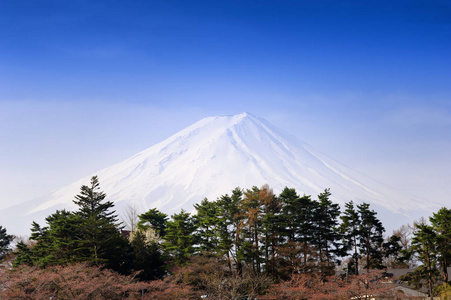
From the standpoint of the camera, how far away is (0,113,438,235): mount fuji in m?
130

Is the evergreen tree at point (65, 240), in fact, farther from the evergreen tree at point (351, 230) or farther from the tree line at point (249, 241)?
the evergreen tree at point (351, 230)

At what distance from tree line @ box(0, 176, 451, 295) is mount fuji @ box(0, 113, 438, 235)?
88.1 m

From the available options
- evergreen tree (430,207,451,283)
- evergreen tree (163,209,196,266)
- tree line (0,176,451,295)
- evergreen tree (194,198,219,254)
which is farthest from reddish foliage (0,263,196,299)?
evergreen tree (430,207,451,283)

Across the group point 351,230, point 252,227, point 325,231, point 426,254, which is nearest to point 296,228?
point 325,231

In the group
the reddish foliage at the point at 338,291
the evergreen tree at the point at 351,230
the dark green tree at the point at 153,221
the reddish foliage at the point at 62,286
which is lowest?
the reddish foliage at the point at 338,291

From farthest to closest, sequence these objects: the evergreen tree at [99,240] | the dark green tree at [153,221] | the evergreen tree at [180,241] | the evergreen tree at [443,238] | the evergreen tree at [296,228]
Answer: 1. the dark green tree at [153,221]
2. the evergreen tree at [180,241]
3. the evergreen tree at [296,228]
4. the evergreen tree at [443,238]
5. the evergreen tree at [99,240]

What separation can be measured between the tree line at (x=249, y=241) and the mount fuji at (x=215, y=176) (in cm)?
8814

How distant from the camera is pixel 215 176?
142 metres

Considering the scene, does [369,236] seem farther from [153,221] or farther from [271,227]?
[153,221]

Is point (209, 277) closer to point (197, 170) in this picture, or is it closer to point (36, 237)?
point (36, 237)

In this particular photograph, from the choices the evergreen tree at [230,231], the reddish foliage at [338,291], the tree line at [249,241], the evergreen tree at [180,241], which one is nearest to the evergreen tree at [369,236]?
the tree line at [249,241]

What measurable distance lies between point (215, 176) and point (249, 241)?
111 metres

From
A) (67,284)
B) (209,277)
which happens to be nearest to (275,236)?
(209,277)

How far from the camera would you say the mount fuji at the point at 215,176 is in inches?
5098
